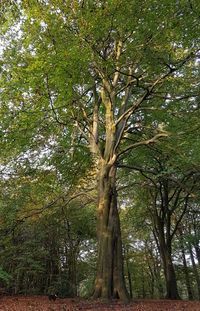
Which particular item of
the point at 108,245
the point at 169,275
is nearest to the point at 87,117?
the point at 108,245

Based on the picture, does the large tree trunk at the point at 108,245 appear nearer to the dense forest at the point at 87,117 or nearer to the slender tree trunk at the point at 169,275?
the dense forest at the point at 87,117

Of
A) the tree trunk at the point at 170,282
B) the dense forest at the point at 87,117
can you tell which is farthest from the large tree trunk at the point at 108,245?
the tree trunk at the point at 170,282

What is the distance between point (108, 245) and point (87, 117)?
18.9 ft

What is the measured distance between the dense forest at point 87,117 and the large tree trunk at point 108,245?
4 centimetres

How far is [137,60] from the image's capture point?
977cm

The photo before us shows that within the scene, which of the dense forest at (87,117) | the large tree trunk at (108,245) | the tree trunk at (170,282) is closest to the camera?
the dense forest at (87,117)

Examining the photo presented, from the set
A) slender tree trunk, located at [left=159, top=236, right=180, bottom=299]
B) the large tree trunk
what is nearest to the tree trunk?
slender tree trunk, located at [left=159, top=236, right=180, bottom=299]

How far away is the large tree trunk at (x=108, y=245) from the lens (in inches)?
382

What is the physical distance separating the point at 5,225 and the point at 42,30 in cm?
815

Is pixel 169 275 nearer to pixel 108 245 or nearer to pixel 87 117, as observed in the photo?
pixel 108 245

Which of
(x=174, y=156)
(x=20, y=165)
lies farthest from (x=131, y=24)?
(x=20, y=165)

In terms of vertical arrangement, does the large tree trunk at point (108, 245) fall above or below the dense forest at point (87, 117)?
below

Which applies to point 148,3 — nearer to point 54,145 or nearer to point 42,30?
point 42,30

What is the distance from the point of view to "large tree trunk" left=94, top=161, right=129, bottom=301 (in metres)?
9.70
